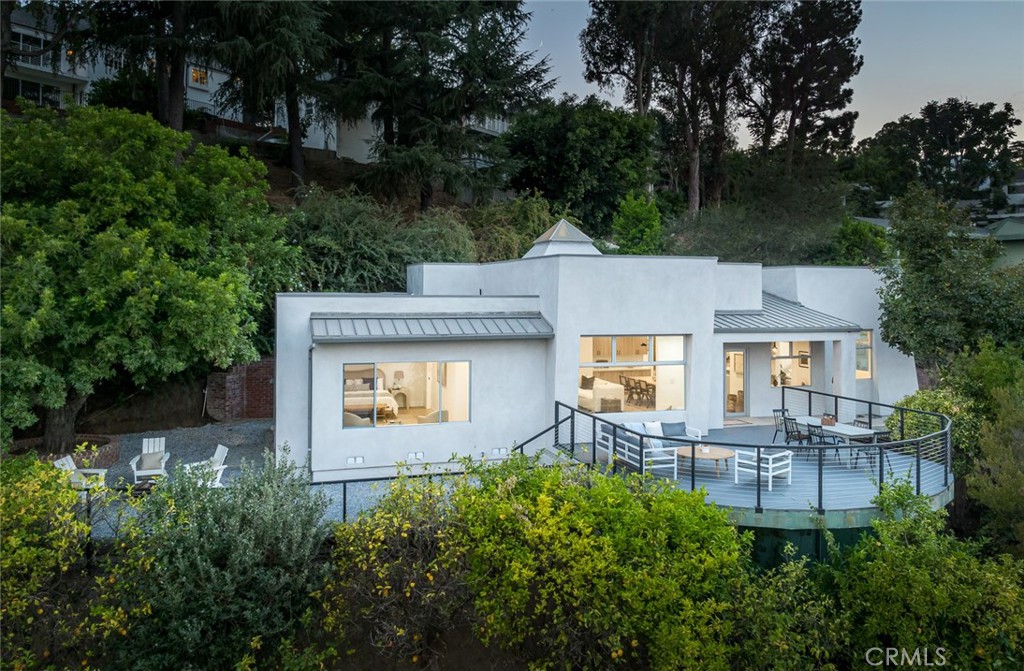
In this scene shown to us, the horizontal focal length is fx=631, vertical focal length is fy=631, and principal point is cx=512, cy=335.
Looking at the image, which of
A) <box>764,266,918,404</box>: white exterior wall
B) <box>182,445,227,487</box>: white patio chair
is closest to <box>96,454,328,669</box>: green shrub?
A: <box>182,445,227,487</box>: white patio chair

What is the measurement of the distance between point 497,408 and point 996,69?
920 inches

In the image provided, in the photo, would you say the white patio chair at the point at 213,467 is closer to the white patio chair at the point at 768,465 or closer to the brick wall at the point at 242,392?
the brick wall at the point at 242,392

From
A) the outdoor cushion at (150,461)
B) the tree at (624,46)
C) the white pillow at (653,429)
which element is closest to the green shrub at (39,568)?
the outdoor cushion at (150,461)

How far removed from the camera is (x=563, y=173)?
3086 cm

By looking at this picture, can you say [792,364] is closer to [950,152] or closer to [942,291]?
[942,291]

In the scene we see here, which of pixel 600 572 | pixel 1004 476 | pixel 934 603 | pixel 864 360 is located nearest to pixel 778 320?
pixel 864 360

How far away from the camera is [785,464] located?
10219 mm

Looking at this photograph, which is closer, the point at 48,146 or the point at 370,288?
the point at 48,146

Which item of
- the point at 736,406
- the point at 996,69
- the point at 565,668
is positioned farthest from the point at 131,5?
the point at 996,69

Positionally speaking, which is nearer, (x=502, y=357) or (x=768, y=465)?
(x=768, y=465)

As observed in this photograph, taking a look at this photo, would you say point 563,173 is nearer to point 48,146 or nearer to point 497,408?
point 497,408

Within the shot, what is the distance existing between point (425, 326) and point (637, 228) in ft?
55.7

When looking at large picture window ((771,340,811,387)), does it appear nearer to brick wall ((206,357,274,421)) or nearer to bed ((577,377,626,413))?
bed ((577,377,626,413))

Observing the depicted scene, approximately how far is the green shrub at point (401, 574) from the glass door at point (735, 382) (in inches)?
439
